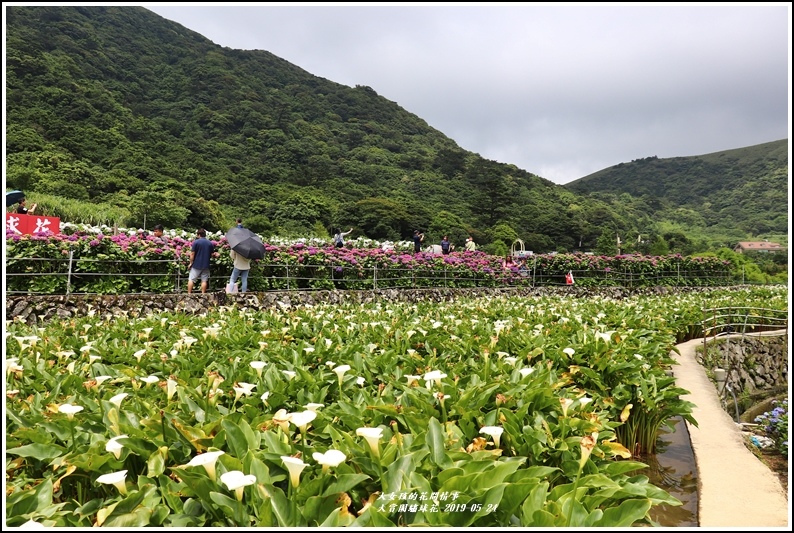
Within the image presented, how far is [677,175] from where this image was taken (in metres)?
110

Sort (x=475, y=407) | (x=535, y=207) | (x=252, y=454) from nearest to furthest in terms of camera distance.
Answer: (x=252, y=454) → (x=475, y=407) → (x=535, y=207)

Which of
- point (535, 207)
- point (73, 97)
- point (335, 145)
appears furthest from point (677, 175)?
point (73, 97)

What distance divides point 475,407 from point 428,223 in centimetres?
4590

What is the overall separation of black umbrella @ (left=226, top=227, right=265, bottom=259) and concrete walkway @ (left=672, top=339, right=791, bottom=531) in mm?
7240

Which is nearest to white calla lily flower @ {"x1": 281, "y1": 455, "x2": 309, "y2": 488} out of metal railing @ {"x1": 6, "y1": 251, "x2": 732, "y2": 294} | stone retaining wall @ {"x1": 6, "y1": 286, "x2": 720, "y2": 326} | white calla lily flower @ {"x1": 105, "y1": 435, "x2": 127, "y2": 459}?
white calla lily flower @ {"x1": 105, "y1": 435, "x2": 127, "y2": 459}

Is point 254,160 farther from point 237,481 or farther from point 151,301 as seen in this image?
point 237,481

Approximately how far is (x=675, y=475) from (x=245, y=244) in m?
7.63

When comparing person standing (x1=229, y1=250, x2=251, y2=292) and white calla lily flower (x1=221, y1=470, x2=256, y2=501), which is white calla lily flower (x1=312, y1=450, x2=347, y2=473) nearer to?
white calla lily flower (x1=221, y1=470, x2=256, y2=501)

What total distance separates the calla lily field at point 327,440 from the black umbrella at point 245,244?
530cm

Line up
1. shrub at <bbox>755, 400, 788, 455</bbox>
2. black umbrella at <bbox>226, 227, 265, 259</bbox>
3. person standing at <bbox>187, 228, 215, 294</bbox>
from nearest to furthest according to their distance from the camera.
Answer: shrub at <bbox>755, 400, 788, 455</bbox> < person standing at <bbox>187, 228, 215, 294</bbox> < black umbrella at <bbox>226, 227, 265, 259</bbox>

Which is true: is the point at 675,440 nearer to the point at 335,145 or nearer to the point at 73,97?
the point at 73,97

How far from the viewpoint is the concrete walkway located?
2.43 metres

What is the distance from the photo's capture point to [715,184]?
100m

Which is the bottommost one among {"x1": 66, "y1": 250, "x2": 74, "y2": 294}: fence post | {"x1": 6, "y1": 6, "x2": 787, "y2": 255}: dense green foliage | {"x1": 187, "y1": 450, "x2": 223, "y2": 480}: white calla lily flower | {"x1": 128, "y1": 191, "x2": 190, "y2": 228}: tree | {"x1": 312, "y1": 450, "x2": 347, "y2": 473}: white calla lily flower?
{"x1": 187, "y1": 450, "x2": 223, "y2": 480}: white calla lily flower
